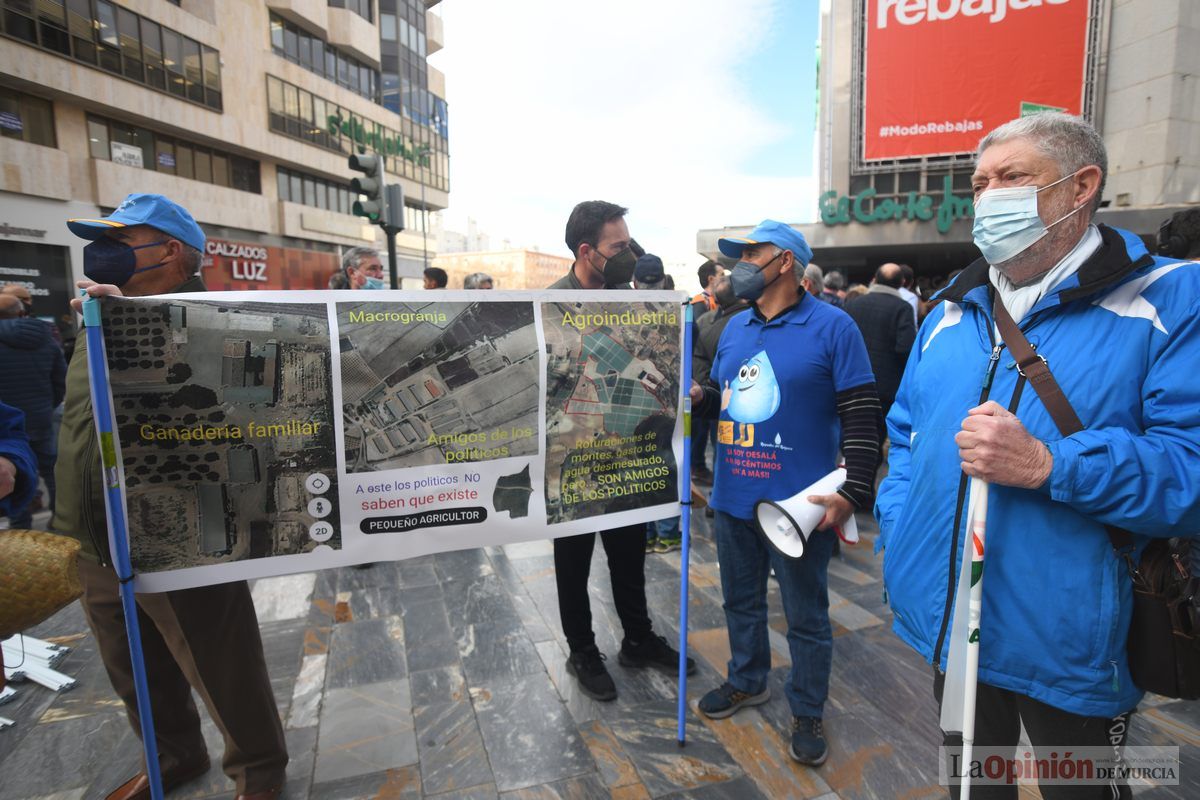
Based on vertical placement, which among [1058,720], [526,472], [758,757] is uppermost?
[526,472]

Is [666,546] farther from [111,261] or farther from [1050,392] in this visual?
[111,261]

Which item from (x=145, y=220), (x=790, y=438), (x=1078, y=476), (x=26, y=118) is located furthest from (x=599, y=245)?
(x=26, y=118)

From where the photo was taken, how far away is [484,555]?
4516 mm

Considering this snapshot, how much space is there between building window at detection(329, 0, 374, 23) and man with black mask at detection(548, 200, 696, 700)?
33.5 metres

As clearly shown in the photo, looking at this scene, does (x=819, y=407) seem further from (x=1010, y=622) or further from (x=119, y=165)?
(x=119, y=165)

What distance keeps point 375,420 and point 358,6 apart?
36.3 meters

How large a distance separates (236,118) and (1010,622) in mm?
28456

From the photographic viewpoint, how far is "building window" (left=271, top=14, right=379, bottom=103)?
2590cm

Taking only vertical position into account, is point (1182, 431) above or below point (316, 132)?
below

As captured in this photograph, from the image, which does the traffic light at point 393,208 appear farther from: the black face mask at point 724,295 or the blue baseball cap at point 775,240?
the blue baseball cap at point 775,240

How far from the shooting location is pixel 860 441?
89.2 inches

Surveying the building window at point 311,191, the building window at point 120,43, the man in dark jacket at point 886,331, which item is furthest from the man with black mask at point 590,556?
the building window at point 311,191

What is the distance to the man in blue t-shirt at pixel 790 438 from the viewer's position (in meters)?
2.29

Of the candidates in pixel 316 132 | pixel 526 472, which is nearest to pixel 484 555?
pixel 526 472
